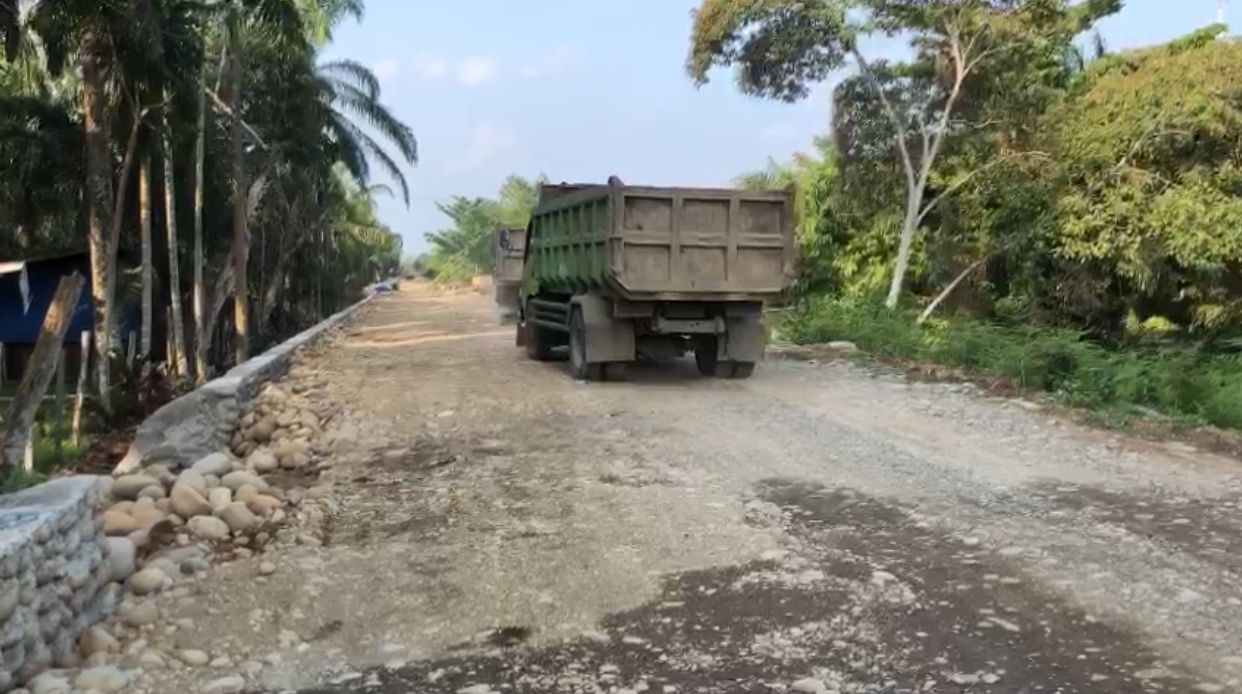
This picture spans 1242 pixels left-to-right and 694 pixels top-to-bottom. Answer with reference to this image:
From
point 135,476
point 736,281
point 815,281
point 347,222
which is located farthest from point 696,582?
point 347,222

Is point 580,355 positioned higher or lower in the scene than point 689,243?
lower

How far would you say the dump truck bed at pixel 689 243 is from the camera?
11.6 m

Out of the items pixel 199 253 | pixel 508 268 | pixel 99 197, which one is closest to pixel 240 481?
pixel 99 197

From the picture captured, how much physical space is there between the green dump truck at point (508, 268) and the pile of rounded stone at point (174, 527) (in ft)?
46.1

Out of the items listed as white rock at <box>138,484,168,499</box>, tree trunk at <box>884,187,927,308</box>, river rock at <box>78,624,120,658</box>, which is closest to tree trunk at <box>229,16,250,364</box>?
tree trunk at <box>884,187,927,308</box>

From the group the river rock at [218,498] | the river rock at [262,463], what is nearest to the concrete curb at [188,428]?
the river rock at [262,463]

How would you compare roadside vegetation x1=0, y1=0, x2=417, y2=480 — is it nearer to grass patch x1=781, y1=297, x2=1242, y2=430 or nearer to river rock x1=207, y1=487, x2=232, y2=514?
river rock x1=207, y1=487, x2=232, y2=514

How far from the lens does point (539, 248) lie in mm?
15500

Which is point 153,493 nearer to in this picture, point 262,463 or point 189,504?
point 189,504

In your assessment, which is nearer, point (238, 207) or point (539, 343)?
point (539, 343)

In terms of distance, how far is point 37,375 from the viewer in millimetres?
6031

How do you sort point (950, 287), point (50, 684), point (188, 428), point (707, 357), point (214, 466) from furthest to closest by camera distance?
point (950, 287)
point (707, 357)
point (188, 428)
point (214, 466)
point (50, 684)

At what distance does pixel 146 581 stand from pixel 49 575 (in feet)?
2.94

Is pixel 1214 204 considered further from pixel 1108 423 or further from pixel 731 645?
pixel 731 645
